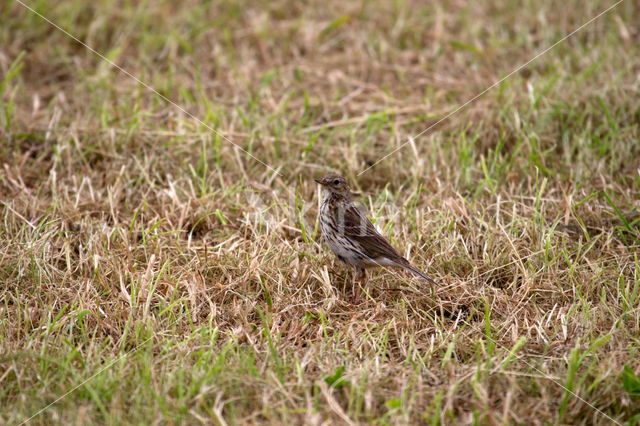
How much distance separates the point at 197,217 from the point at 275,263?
0.94 metres

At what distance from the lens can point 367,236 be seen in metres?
5.03

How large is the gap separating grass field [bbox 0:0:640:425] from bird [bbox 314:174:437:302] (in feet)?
0.61

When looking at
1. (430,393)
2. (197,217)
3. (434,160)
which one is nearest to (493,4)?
(434,160)

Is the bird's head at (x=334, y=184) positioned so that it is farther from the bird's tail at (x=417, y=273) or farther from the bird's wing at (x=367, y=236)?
the bird's tail at (x=417, y=273)

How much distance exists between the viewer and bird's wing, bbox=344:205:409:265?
4.91 meters

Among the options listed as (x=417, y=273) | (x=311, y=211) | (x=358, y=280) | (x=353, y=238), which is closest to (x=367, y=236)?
(x=353, y=238)

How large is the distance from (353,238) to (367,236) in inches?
3.8

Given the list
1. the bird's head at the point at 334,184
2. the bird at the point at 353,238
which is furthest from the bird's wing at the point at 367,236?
the bird's head at the point at 334,184

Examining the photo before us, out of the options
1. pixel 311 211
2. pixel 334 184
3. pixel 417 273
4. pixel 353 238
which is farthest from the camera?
pixel 311 211

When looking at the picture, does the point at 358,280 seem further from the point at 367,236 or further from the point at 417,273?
the point at 417,273

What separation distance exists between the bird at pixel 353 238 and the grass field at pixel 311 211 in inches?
7.3

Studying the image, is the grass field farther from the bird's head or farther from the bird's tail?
the bird's head

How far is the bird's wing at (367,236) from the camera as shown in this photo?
4.91 meters

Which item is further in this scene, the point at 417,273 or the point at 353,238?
the point at 353,238
